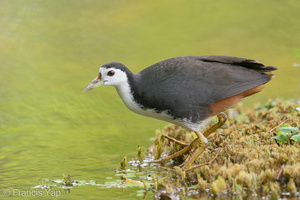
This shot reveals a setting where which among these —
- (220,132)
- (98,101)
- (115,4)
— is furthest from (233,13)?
(220,132)

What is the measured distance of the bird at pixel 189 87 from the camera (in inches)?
220

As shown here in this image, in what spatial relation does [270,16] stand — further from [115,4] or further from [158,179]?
[158,179]

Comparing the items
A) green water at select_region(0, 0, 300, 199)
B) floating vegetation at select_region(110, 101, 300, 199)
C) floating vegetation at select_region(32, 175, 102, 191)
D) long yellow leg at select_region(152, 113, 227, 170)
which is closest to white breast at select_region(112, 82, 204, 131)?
long yellow leg at select_region(152, 113, 227, 170)

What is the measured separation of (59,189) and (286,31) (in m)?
7.74

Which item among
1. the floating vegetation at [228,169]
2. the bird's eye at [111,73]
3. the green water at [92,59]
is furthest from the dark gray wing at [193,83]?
the green water at [92,59]

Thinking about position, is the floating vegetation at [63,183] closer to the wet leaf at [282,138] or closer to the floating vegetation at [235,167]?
the floating vegetation at [235,167]

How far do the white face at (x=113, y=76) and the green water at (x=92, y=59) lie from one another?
98 cm

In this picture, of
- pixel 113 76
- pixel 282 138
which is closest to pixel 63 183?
pixel 113 76

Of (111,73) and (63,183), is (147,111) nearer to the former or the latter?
(111,73)

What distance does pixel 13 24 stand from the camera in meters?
11.3

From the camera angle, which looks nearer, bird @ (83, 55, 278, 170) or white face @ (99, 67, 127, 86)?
bird @ (83, 55, 278, 170)

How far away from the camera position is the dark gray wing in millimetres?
5574

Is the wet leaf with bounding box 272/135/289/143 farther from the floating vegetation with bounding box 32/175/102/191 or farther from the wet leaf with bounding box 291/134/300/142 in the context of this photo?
the floating vegetation with bounding box 32/175/102/191

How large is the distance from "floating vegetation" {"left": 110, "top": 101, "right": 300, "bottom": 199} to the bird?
344mm
